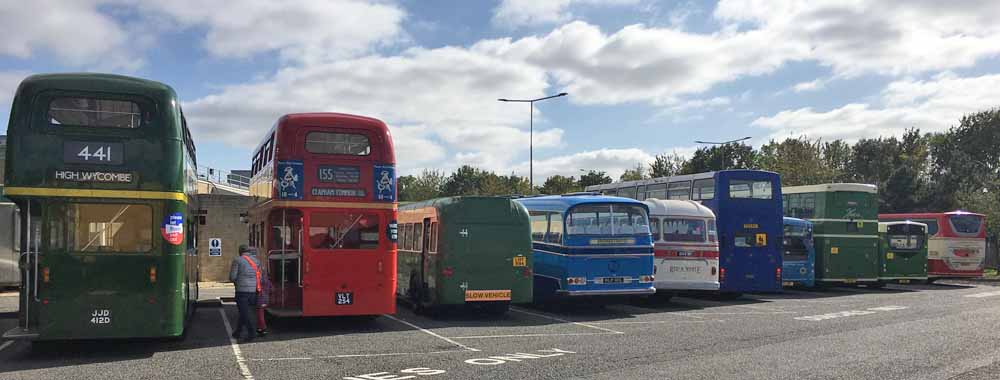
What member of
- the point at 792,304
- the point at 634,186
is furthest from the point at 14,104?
the point at 634,186

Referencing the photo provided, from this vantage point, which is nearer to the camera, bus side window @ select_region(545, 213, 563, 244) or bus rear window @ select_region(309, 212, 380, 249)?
bus rear window @ select_region(309, 212, 380, 249)

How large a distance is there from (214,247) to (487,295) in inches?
678

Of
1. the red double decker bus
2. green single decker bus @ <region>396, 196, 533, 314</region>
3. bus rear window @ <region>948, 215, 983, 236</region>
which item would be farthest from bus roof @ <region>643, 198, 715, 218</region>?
bus rear window @ <region>948, 215, 983, 236</region>

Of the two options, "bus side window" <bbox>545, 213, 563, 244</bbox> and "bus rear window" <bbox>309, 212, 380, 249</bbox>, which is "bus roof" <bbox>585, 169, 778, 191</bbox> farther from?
"bus rear window" <bbox>309, 212, 380, 249</bbox>

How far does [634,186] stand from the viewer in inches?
1144

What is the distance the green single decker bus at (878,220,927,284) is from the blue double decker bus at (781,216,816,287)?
5.31 metres

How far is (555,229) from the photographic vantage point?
19.9 m

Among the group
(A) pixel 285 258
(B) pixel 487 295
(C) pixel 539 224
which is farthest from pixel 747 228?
(A) pixel 285 258

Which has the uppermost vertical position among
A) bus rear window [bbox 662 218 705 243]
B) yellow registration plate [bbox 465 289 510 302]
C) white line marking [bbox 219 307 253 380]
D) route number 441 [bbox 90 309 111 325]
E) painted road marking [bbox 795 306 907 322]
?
bus rear window [bbox 662 218 705 243]

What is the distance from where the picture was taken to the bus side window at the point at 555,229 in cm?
1962

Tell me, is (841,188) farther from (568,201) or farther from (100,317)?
(100,317)

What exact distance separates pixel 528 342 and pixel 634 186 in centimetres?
1583

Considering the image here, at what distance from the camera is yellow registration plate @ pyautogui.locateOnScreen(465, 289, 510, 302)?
17.7m

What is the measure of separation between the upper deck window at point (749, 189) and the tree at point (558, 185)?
55775mm
